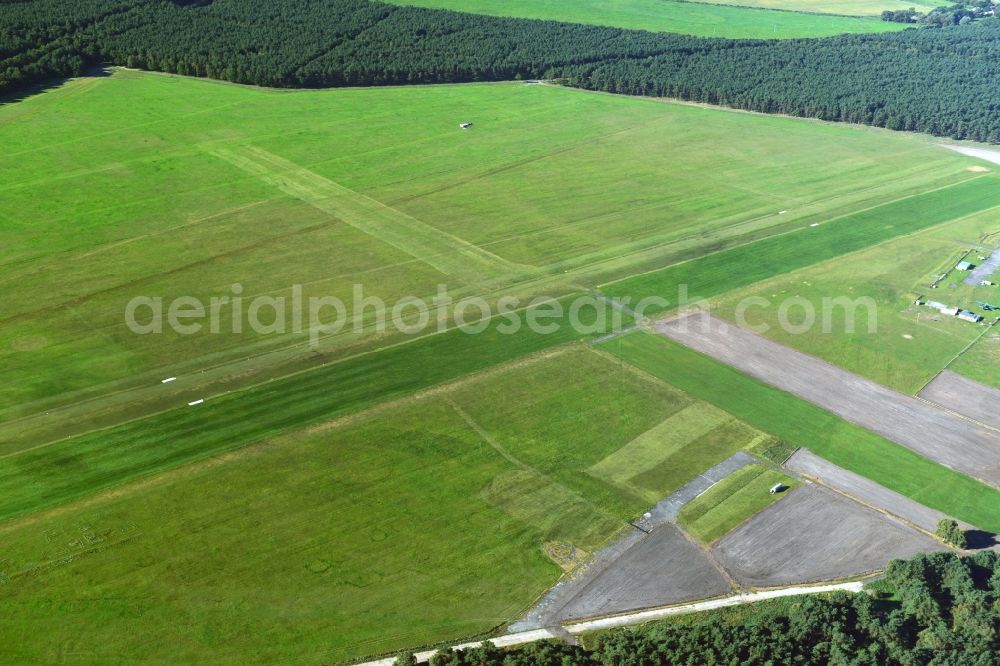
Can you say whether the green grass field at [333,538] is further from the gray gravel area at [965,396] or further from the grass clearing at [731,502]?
the gray gravel area at [965,396]

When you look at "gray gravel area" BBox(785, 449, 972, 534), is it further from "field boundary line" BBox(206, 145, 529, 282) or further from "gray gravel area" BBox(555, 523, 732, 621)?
"field boundary line" BBox(206, 145, 529, 282)

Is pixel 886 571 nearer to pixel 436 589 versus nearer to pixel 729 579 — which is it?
pixel 729 579

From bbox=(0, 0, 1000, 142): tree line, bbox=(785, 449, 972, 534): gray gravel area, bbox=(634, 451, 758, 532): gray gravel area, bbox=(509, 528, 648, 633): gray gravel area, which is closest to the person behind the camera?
bbox=(509, 528, 648, 633): gray gravel area

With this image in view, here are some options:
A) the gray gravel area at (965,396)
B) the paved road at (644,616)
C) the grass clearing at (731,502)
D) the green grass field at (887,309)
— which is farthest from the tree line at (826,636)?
the green grass field at (887,309)

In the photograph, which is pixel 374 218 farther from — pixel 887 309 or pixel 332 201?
pixel 887 309

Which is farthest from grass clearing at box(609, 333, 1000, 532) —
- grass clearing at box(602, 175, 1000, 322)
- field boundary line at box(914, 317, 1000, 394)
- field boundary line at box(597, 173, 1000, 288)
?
field boundary line at box(597, 173, 1000, 288)

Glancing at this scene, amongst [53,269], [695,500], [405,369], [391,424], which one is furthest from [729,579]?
[53,269]
